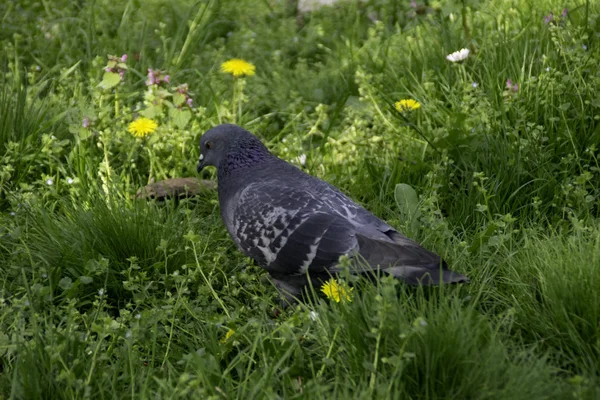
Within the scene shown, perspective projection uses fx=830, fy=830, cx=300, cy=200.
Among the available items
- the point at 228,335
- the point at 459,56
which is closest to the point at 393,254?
the point at 228,335


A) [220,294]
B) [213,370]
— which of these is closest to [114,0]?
[220,294]

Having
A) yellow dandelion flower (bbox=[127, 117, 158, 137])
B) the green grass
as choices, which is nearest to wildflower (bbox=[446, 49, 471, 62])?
the green grass

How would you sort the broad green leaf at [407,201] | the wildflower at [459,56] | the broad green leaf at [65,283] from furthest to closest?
1. the wildflower at [459,56]
2. the broad green leaf at [407,201]
3. the broad green leaf at [65,283]

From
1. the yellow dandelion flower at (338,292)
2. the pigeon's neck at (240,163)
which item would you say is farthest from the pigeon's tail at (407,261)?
the pigeon's neck at (240,163)

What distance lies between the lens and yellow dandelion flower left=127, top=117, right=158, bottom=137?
4277 millimetres

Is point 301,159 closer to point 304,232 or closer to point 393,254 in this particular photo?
point 304,232

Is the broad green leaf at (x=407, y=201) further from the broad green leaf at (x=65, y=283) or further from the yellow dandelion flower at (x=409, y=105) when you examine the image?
the broad green leaf at (x=65, y=283)

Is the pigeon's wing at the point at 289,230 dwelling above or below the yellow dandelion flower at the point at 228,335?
above

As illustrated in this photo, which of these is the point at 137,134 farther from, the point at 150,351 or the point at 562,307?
the point at 562,307

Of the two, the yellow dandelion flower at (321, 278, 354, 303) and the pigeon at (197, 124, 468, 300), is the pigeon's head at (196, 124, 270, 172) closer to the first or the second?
the pigeon at (197, 124, 468, 300)

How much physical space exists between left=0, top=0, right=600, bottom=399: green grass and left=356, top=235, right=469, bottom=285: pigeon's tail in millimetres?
95

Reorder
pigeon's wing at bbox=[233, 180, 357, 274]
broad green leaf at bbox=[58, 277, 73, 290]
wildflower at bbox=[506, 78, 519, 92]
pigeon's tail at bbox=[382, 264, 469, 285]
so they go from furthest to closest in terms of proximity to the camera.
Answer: wildflower at bbox=[506, 78, 519, 92] < broad green leaf at bbox=[58, 277, 73, 290] < pigeon's wing at bbox=[233, 180, 357, 274] < pigeon's tail at bbox=[382, 264, 469, 285]

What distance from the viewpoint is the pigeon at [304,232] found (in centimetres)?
305

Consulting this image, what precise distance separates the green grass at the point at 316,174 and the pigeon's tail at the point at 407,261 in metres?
0.10
